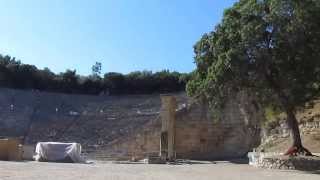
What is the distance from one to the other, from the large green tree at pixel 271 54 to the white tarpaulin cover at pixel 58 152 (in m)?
13.1

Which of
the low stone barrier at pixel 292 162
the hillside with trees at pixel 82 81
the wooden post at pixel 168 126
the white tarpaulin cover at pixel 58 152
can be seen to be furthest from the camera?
the hillside with trees at pixel 82 81

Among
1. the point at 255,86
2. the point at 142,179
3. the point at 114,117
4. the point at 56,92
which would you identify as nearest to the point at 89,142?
the point at 114,117

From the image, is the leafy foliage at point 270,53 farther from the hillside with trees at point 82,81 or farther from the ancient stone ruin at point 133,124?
the hillside with trees at point 82,81

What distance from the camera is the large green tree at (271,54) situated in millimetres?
25719

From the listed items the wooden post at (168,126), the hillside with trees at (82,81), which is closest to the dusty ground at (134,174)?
the wooden post at (168,126)

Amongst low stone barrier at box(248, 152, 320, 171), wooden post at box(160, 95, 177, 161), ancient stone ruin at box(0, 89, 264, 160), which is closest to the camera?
low stone barrier at box(248, 152, 320, 171)

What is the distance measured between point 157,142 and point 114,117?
12.4 meters

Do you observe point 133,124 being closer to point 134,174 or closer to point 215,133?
point 215,133

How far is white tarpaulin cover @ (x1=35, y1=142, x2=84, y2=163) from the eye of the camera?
3759cm

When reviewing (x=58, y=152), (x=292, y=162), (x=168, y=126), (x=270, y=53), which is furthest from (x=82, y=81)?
(x=292, y=162)

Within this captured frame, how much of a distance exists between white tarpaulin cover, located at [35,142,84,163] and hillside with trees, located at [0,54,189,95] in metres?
37.0

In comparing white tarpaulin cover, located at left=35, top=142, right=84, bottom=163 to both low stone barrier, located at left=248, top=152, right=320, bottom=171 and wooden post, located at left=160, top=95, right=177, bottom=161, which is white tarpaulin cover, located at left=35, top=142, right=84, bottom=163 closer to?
wooden post, located at left=160, top=95, right=177, bottom=161

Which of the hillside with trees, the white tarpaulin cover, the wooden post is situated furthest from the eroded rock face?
the hillside with trees

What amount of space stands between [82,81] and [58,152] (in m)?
39.4
